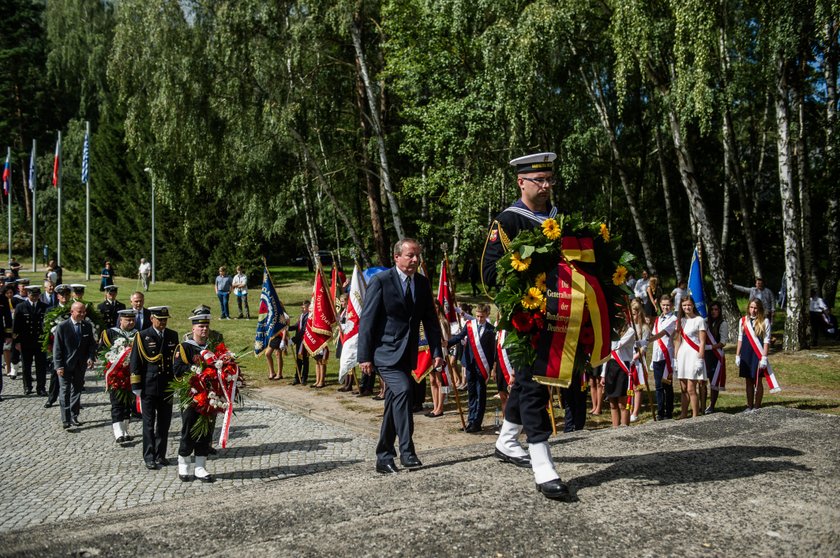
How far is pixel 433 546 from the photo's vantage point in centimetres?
417

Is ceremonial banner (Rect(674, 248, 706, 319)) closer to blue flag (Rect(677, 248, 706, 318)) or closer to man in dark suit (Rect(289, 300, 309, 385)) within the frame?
blue flag (Rect(677, 248, 706, 318))

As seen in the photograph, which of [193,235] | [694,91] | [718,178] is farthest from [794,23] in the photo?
[193,235]

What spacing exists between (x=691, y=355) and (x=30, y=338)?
1204 centimetres

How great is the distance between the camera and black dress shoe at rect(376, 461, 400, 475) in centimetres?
610

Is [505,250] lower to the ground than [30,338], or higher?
higher

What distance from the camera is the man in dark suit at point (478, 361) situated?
11.8 metres

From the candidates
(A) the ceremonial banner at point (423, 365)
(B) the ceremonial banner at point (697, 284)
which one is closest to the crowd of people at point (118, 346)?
(A) the ceremonial banner at point (423, 365)

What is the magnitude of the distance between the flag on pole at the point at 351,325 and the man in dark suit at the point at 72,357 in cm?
424

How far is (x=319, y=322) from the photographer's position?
1596 cm

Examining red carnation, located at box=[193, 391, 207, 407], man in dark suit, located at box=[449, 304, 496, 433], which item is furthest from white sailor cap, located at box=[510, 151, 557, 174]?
Answer: man in dark suit, located at box=[449, 304, 496, 433]

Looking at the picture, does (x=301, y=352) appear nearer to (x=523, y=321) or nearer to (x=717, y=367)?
(x=717, y=367)

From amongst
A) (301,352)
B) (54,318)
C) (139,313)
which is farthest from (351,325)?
(54,318)

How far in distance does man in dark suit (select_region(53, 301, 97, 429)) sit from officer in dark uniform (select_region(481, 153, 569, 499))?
28.9 feet

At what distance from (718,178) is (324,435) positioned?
30625 mm
